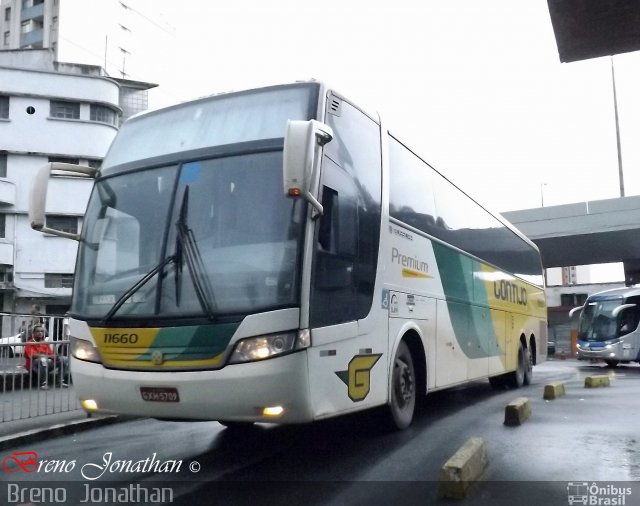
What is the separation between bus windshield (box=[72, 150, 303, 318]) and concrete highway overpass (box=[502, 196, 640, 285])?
72.2 ft

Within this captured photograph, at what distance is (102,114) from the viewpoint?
122 feet

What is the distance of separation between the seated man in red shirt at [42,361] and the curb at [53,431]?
2.59 ft

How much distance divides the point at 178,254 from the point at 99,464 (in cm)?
239

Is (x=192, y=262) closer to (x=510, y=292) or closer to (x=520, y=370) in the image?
(x=510, y=292)

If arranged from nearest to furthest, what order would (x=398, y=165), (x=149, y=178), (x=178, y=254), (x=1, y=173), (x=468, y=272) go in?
(x=178, y=254) → (x=149, y=178) → (x=398, y=165) → (x=468, y=272) → (x=1, y=173)

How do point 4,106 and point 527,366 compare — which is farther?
point 4,106

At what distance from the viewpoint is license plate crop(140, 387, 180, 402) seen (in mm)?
5406

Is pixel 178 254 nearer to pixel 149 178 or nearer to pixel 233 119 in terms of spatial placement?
pixel 149 178

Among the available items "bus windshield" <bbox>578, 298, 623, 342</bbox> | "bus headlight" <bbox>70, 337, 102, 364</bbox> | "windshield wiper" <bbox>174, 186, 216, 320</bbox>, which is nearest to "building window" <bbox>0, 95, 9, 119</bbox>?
"bus windshield" <bbox>578, 298, 623, 342</bbox>

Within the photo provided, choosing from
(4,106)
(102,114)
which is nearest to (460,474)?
(102,114)

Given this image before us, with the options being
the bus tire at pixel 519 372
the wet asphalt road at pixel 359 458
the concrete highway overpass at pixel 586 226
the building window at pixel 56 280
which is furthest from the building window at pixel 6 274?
the bus tire at pixel 519 372

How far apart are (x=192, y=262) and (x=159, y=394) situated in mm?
1100

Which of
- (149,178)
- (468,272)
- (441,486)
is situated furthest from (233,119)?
(468,272)

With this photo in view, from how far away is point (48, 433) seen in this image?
26.4 feet
